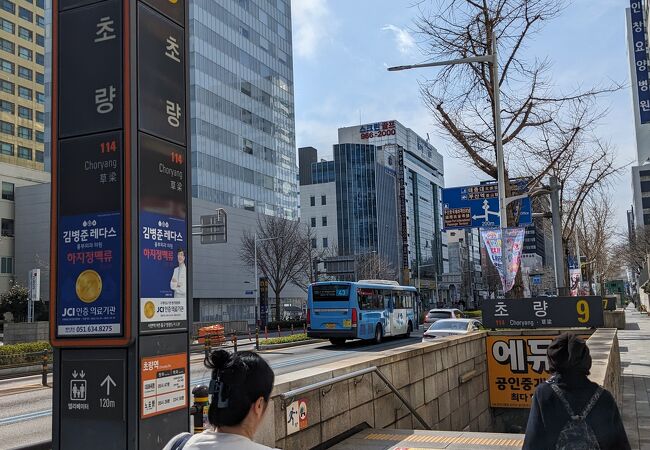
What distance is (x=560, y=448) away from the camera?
3736mm

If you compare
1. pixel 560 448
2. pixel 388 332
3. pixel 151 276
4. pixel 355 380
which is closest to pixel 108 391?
pixel 151 276

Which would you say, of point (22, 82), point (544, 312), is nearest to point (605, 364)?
point (544, 312)

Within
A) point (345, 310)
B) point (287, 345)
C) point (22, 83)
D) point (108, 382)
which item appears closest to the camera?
point (108, 382)

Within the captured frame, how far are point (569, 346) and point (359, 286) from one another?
979 inches

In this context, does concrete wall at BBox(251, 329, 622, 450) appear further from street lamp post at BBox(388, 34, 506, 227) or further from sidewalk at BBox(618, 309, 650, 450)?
street lamp post at BBox(388, 34, 506, 227)

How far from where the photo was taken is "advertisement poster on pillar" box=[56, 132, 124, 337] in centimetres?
482

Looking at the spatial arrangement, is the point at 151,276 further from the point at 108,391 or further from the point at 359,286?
the point at 359,286

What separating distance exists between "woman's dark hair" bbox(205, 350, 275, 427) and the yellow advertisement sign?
49.3 feet

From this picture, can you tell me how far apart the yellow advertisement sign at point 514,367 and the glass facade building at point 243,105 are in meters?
52.1

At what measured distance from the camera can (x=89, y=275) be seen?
490 centimetres

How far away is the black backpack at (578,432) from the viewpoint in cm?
→ 368

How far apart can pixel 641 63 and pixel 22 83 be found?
70404mm

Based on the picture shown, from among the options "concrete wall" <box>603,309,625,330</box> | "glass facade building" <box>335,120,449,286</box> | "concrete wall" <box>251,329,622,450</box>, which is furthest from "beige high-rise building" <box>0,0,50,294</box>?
"concrete wall" <box>251,329,622,450</box>

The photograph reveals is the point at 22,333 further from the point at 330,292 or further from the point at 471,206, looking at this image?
the point at 471,206
